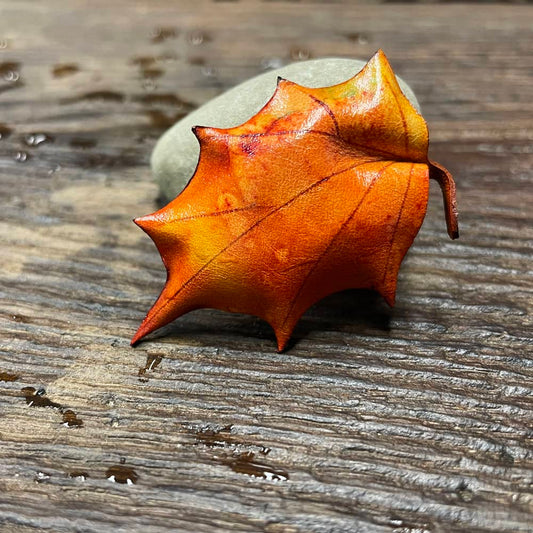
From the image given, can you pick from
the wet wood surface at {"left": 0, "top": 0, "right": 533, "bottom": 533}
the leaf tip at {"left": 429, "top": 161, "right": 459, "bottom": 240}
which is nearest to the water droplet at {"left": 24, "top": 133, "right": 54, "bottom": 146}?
the wet wood surface at {"left": 0, "top": 0, "right": 533, "bottom": 533}

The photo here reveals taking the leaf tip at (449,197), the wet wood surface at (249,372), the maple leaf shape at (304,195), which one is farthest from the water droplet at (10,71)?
the leaf tip at (449,197)

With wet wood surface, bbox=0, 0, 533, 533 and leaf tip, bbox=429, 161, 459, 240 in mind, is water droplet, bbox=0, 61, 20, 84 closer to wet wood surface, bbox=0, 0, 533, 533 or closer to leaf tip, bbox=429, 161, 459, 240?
wet wood surface, bbox=0, 0, 533, 533

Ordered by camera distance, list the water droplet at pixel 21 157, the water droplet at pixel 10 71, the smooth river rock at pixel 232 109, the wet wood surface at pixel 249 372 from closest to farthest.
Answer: the wet wood surface at pixel 249 372 → the smooth river rock at pixel 232 109 → the water droplet at pixel 21 157 → the water droplet at pixel 10 71

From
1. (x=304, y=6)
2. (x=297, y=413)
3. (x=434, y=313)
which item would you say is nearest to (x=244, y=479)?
(x=297, y=413)

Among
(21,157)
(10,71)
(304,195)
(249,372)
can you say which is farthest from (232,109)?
(10,71)

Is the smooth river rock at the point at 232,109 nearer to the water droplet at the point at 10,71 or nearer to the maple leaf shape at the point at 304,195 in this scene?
the maple leaf shape at the point at 304,195

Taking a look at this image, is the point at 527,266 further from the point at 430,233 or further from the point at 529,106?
the point at 529,106

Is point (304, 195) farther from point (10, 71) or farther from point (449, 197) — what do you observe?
point (10, 71)
